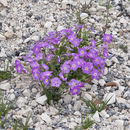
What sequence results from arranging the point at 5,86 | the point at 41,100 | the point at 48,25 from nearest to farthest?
the point at 41,100 → the point at 5,86 → the point at 48,25

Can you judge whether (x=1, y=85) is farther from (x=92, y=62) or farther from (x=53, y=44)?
(x=92, y=62)

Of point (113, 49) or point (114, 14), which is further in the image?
point (114, 14)

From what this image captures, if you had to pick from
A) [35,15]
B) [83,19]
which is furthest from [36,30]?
[83,19]

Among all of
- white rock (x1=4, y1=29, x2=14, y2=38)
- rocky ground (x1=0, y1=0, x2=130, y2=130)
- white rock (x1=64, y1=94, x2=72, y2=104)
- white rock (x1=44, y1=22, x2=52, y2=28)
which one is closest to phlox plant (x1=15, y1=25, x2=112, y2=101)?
white rock (x1=64, y1=94, x2=72, y2=104)

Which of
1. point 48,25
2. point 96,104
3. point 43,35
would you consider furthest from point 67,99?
point 48,25

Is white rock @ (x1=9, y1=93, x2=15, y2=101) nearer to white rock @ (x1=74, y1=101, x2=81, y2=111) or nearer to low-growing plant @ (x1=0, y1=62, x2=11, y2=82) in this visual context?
low-growing plant @ (x1=0, y1=62, x2=11, y2=82)

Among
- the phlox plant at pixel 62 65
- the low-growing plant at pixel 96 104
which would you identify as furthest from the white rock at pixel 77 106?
the phlox plant at pixel 62 65

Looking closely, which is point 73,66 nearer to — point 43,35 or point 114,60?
point 114,60

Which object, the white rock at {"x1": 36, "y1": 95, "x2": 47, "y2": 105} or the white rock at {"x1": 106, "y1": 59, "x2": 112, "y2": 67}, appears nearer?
the white rock at {"x1": 36, "y1": 95, "x2": 47, "y2": 105}
